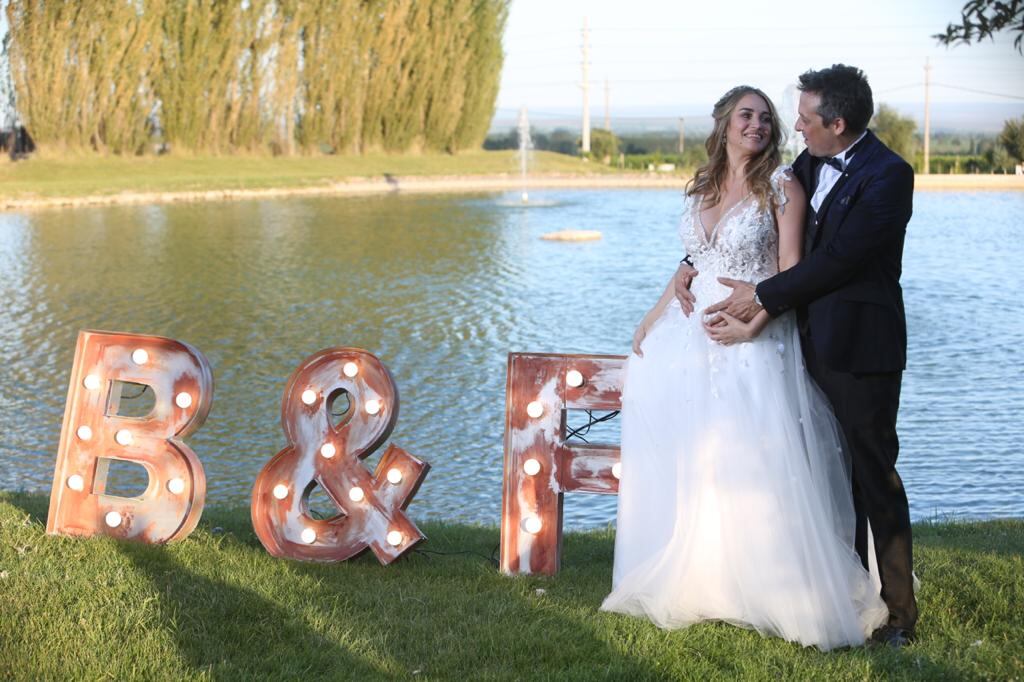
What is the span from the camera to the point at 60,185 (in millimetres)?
36812

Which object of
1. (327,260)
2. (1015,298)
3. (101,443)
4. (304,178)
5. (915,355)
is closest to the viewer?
(101,443)

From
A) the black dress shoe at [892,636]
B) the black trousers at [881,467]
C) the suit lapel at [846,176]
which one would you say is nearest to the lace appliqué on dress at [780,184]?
the suit lapel at [846,176]

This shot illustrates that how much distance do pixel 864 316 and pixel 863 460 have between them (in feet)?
1.47

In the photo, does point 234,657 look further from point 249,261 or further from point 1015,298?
point 249,261

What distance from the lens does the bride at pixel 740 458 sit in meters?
3.89

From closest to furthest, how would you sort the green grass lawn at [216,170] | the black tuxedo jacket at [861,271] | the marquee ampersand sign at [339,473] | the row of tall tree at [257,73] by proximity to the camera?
1. the black tuxedo jacket at [861,271]
2. the marquee ampersand sign at [339,473]
3. the green grass lawn at [216,170]
4. the row of tall tree at [257,73]

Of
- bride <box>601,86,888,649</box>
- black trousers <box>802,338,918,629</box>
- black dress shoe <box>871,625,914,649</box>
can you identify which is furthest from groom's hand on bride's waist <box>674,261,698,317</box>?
black dress shoe <box>871,625,914,649</box>

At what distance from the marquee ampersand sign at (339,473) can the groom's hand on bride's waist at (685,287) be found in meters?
1.28

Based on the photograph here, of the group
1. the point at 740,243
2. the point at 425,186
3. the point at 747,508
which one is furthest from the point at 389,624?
the point at 425,186

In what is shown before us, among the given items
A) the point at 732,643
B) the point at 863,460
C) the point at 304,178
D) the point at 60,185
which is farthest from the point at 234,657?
the point at 304,178

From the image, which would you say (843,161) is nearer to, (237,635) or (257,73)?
(237,635)

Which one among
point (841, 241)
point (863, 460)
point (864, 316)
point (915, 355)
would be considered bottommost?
point (915, 355)

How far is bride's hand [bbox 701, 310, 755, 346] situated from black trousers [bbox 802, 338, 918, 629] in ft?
0.84

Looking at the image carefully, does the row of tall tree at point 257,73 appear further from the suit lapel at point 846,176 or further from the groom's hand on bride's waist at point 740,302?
the suit lapel at point 846,176
